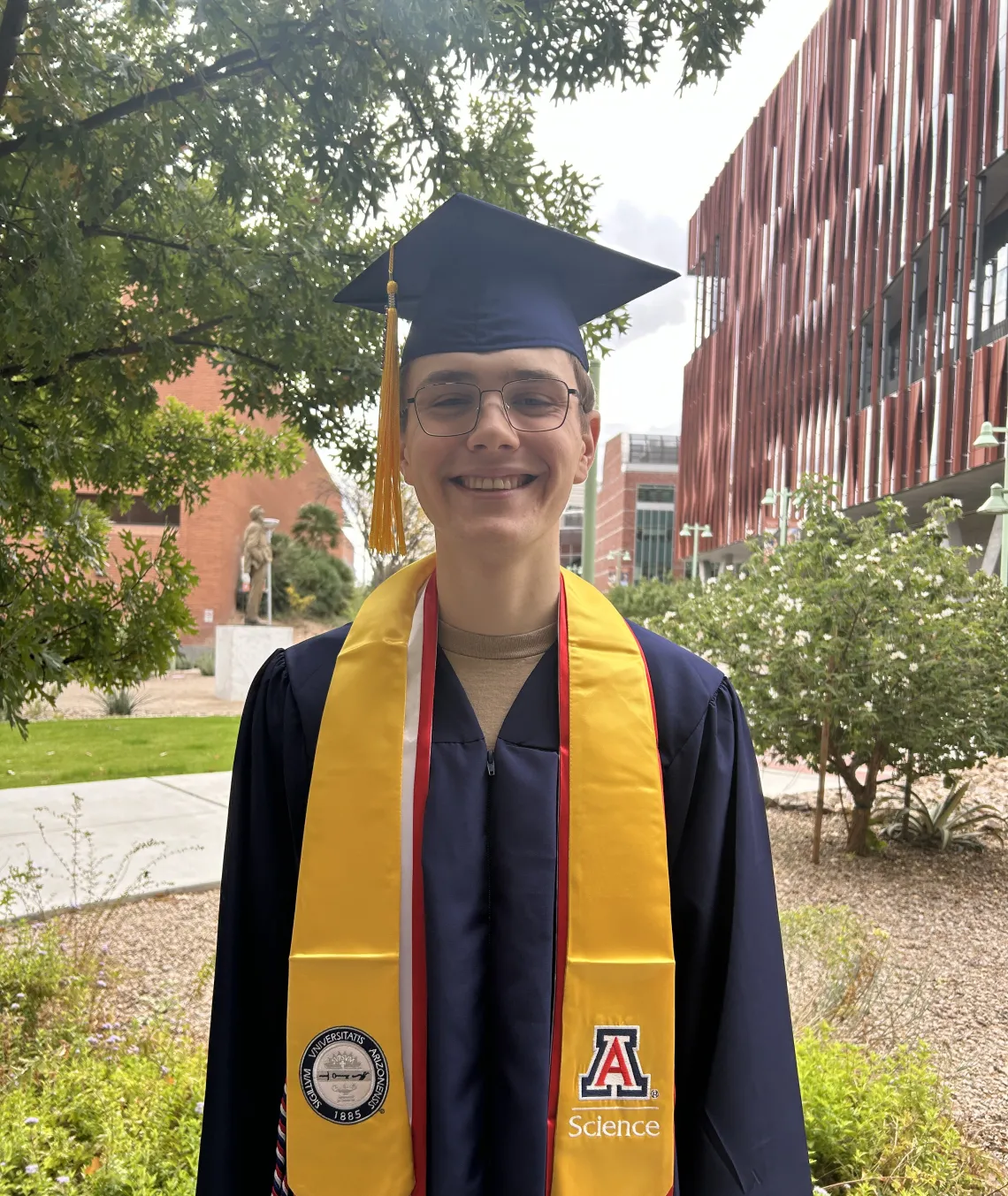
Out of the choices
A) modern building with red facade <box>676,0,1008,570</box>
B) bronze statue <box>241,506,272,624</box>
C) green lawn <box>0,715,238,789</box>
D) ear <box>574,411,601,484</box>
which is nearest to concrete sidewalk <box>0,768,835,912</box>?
green lawn <box>0,715,238,789</box>

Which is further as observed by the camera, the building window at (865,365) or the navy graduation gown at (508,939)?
the building window at (865,365)

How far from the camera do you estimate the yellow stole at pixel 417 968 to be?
1292 mm

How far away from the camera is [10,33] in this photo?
2.31 meters

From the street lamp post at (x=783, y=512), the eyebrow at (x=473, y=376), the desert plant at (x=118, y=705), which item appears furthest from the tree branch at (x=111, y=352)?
the street lamp post at (x=783, y=512)

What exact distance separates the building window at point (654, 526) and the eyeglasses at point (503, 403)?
3137 inches

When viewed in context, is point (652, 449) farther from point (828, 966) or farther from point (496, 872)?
point (496, 872)

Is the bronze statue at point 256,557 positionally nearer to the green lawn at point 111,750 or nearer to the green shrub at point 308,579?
the green lawn at point 111,750

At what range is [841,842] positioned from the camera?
23.9ft

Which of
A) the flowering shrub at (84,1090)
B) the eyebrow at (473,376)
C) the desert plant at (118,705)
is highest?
the eyebrow at (473,376)

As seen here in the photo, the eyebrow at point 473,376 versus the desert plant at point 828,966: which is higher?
the eyebrow at point 473,376

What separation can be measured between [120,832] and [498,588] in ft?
20.6

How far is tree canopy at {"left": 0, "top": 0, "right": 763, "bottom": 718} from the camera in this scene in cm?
230

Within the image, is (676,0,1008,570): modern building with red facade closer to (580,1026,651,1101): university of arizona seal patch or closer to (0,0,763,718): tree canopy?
(0,0,763,718): tree canopy

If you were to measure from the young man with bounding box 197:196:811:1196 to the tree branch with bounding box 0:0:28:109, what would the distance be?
1.51 meters
